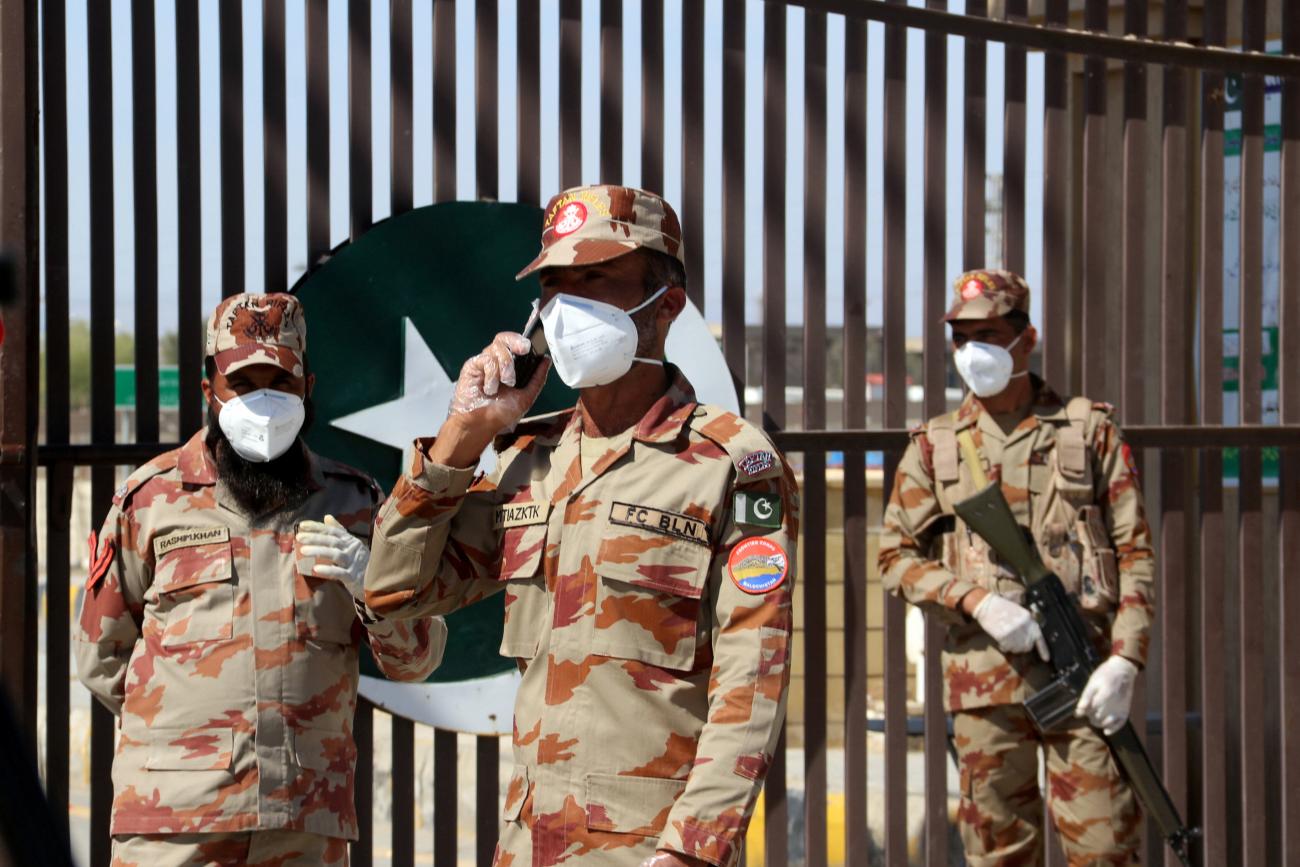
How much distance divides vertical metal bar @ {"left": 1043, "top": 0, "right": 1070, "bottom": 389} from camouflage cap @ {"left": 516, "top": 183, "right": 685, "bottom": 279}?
2647mm

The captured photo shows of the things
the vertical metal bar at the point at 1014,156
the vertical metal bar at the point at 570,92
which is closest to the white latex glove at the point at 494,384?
the vertical metal bar at the point at 570,92

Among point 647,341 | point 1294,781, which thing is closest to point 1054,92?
point 1294,781

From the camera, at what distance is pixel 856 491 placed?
4.93 meters

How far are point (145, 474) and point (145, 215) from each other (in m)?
0.98

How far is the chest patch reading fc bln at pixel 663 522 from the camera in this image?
2631mm

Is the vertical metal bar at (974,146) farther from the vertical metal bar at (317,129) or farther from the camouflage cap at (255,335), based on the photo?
the camouflage cap at (255,335)

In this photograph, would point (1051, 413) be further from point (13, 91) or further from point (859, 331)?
point (13, 91)

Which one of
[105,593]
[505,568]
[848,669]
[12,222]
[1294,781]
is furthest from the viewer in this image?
[1294,781]

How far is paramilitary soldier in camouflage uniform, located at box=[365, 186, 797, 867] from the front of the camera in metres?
2.55

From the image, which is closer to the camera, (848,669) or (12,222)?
(12,222)

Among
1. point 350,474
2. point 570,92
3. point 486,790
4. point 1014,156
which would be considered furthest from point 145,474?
point 1014,156

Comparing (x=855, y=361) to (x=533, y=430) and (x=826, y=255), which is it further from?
(x=533, y=430)

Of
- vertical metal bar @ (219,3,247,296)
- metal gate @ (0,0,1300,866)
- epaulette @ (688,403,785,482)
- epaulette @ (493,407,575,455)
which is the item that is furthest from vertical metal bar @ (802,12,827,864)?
epaulette @ (688,403,785,482)

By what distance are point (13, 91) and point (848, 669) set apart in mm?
2866
